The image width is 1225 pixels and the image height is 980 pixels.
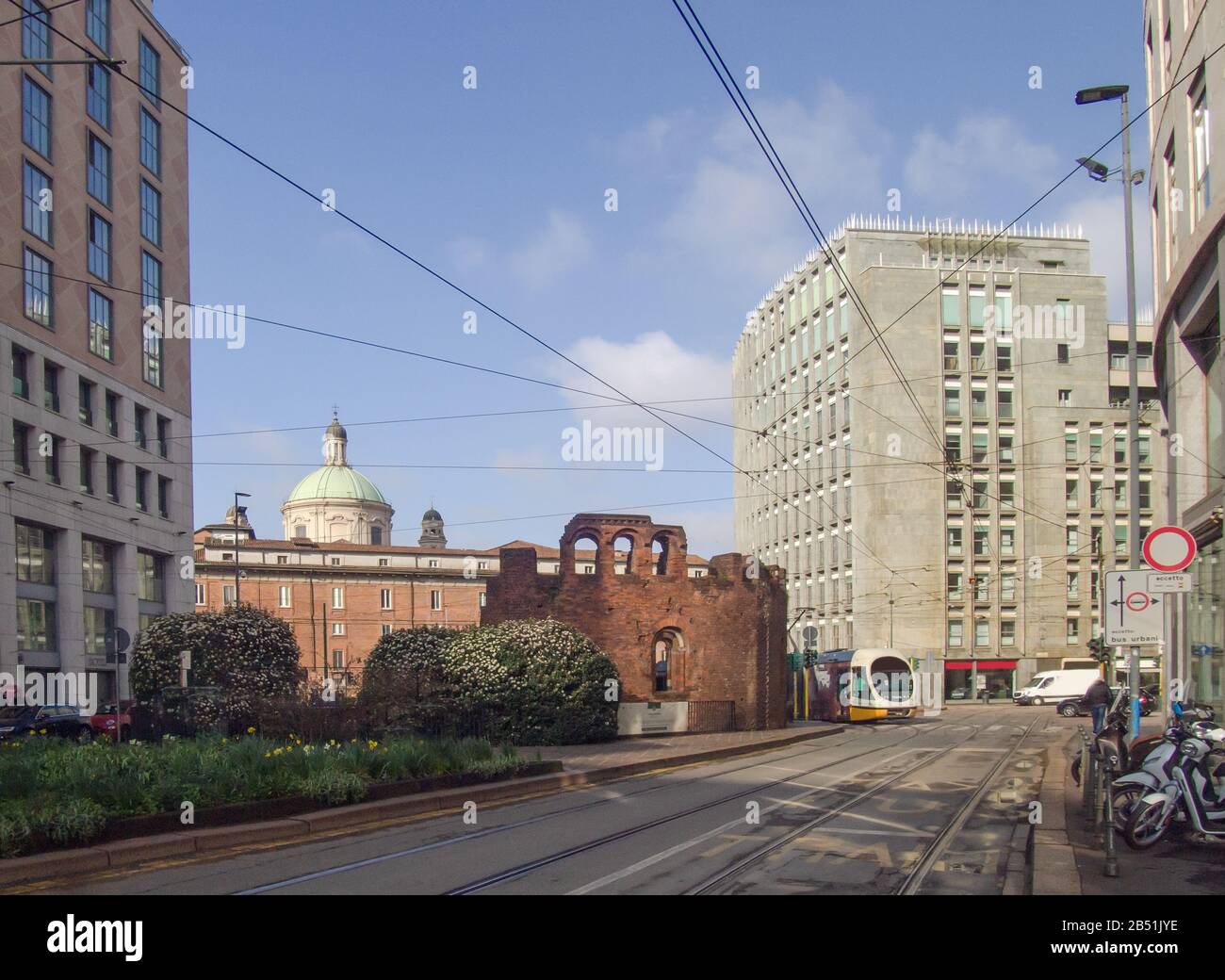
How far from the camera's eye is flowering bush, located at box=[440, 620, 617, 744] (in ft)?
87.7

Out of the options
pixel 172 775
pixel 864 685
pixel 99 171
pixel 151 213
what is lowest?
pixel 864 685

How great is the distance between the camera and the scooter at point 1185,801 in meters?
10.9

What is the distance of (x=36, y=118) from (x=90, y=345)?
307 inches

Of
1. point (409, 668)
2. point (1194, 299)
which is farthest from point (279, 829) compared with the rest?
point (1194, 299)

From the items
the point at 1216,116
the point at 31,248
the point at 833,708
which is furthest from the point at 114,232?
the point at 1216,116

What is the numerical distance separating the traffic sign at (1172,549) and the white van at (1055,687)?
49083 millimetres

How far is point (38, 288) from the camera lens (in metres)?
39.9

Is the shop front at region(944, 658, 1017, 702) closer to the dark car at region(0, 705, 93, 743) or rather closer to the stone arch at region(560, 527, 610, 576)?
the stone arch at region(560, 527, 610, 576)

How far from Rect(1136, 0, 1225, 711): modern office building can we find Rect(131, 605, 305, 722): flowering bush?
60.4ft

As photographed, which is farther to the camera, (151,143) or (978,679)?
(978,679)

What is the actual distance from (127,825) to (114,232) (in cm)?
3860

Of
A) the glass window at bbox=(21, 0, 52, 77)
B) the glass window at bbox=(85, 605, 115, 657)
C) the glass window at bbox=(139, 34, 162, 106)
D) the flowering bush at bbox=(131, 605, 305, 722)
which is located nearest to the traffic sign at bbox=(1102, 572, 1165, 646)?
the flowering bush at bbox=(131, 605, 305, 722)

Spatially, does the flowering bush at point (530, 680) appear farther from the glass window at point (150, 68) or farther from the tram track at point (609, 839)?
the glass window at point (150, 68)

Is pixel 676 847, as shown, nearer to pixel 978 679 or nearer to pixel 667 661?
pixel 667 661
